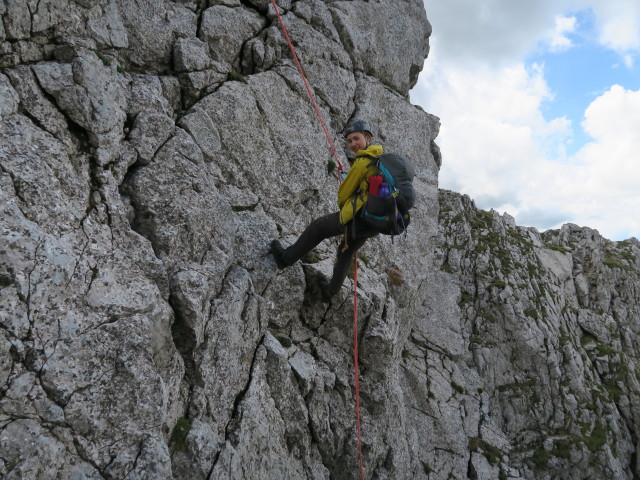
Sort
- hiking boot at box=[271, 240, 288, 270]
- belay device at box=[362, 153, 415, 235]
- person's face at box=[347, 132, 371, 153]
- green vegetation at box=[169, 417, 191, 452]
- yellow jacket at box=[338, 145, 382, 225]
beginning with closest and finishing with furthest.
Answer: green vegetation at box=[169, 417, 191, 452]
belay device at box=[362, 153, 415, 235]
yellow jacket at box=[338, 145, 382, 225]
person's face at box=[347, 132, 371, 153]
hiking boot at box=[271, 240, 288, 270]

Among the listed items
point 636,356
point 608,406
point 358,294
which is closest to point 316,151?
point 358,294

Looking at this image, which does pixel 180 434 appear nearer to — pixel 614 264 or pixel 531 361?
pixel 531 361

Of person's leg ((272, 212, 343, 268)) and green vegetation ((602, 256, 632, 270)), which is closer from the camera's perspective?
person's leg ((272, 212, 343, 268))

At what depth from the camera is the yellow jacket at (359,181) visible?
40.4 feet

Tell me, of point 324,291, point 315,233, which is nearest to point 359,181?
point 315,233

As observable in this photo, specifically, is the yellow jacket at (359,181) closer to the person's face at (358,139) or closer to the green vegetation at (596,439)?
the person's face at (358,139)

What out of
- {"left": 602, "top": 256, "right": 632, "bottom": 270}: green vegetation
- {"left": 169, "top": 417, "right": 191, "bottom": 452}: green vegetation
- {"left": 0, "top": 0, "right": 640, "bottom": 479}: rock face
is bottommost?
{"left": 169, "top": 417, "right": 191, "bottom": 452}: green vegetation

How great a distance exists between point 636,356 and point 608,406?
11.1 m

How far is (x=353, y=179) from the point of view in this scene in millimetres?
12562

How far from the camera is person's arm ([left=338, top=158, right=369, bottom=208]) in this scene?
1241 cm

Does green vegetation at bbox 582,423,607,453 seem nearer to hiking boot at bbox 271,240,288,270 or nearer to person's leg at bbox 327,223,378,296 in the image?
person's leg at bbox 327,223,378,296

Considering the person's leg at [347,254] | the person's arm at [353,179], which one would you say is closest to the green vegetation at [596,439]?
the person's leg at [347,254]

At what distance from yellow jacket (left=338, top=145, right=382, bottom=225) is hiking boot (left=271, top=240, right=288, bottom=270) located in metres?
2.15

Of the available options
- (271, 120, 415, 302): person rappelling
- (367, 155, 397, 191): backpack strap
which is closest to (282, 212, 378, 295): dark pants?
(271, 120, 415, 302): person rappelling
